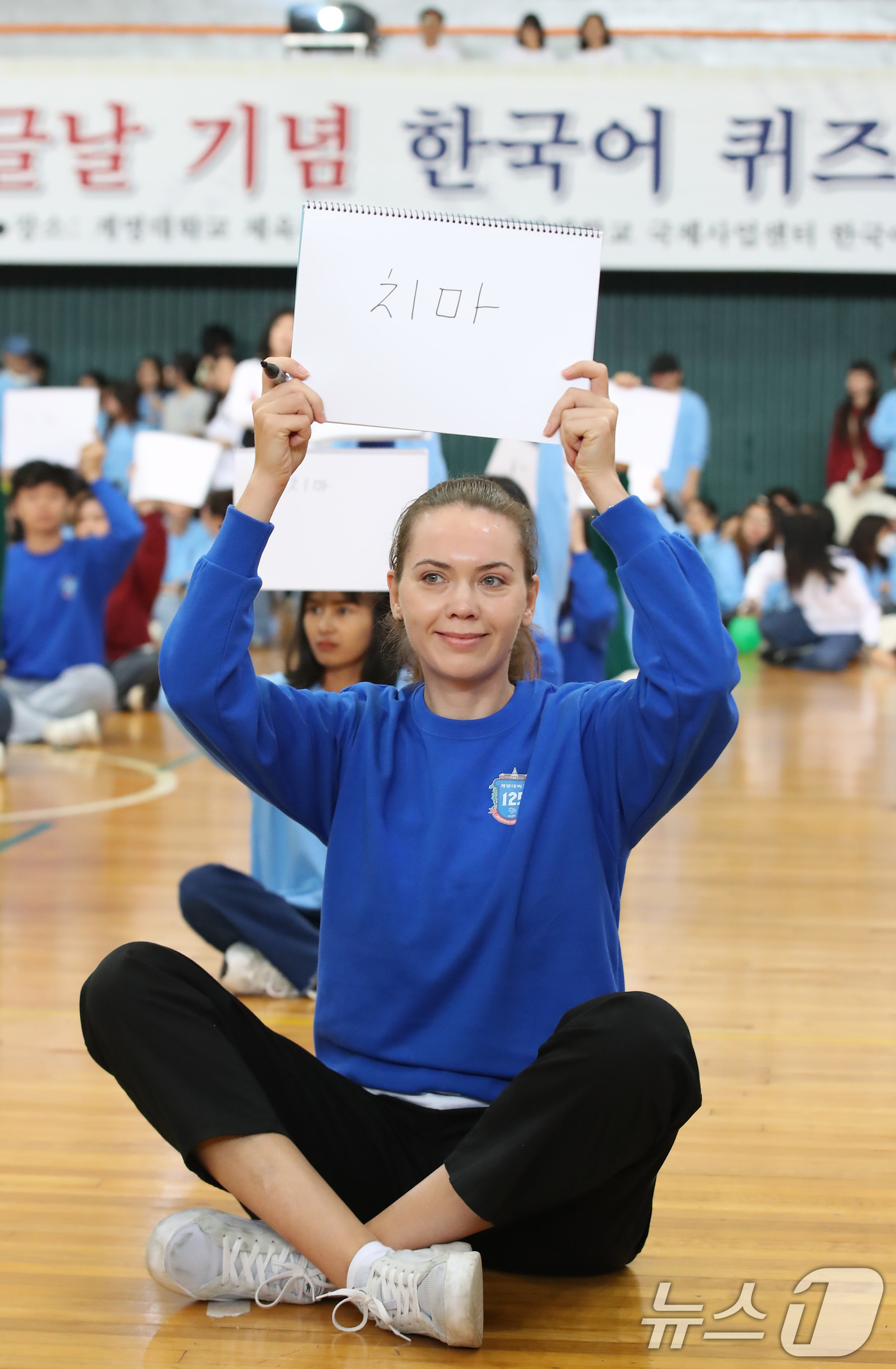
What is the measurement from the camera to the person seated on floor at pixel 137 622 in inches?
203

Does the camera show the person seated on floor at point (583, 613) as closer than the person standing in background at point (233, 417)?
Yes

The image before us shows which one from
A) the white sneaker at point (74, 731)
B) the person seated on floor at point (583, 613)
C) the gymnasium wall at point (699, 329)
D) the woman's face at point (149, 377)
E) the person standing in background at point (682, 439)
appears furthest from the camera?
the gymnasium wall at point (699, 329)

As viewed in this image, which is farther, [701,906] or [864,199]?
[864,199]

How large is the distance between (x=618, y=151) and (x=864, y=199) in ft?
3.88

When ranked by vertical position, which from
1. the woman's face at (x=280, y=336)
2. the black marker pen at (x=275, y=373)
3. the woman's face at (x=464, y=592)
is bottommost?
the woman's face at (x=464, y=592)

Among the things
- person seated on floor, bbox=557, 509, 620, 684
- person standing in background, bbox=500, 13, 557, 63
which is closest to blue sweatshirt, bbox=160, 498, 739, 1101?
person seated on floor, bbox=557, 509, 620, 684

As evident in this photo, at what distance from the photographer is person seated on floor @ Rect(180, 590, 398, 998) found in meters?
2.16

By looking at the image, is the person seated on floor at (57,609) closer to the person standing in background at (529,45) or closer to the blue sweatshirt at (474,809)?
the blue sweatshirt at (474,809)

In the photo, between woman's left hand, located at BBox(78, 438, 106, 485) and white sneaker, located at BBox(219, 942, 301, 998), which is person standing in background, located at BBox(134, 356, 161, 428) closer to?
woman's left hand, located at BBox(78, 438, 106, 485)

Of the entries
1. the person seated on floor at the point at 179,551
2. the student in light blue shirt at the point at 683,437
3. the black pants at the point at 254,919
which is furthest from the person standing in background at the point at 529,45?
the black pants at the point at 254,919

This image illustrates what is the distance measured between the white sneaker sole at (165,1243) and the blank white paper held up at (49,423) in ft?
10.3

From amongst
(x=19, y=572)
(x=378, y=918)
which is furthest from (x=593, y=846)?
(x=19, y=572)

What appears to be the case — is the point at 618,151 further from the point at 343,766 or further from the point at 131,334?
the point at 343,766

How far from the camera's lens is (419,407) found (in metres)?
1.48
